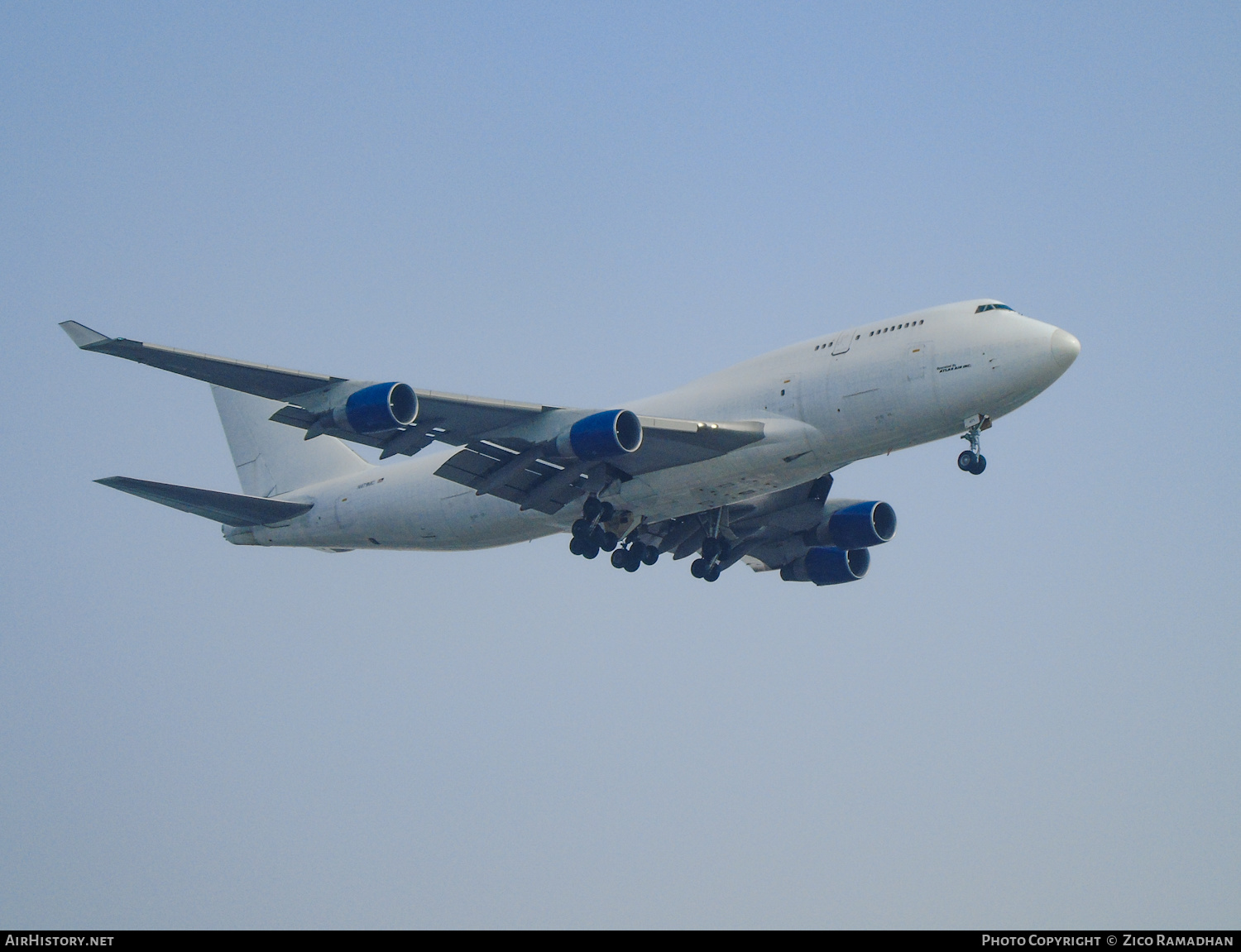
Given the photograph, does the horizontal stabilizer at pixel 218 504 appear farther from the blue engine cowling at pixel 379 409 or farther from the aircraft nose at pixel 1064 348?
the aircraft nose at pixel 1064 348

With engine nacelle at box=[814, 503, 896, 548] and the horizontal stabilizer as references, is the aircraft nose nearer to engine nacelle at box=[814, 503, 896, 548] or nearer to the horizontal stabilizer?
engine nacelle at box=[814, 503, 896, 548]

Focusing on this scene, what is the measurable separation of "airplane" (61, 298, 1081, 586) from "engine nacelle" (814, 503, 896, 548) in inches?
2.1

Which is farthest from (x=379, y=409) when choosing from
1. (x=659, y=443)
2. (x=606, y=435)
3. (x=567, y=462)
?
(x=659, y=443)

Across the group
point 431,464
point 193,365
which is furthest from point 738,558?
point 193,365

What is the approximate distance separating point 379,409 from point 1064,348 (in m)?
15.2

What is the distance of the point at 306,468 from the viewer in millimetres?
41875

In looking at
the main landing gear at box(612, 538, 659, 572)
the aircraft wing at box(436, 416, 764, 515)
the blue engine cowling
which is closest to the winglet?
the blue engine cowling

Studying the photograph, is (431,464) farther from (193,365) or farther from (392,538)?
(193,365)

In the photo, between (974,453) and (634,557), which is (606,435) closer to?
(634,557)

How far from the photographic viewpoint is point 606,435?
3072cm
